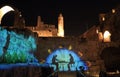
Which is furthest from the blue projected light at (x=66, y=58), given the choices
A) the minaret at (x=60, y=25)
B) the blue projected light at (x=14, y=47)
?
the minaret at (x=60, y=25)

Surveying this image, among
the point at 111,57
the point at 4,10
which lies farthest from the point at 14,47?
the point at 111,57

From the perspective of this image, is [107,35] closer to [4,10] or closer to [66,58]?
[66,58]

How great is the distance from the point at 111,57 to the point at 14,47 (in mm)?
20080

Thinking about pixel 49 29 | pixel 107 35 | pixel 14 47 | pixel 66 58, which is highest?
pixel 49 29

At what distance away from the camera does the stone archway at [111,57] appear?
1705 inches

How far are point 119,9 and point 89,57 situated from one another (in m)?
15.8

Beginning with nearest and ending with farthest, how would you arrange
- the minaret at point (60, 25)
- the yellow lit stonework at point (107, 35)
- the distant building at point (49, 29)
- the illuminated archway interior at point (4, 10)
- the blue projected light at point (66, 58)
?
the illuminated archway interior at point (4, 10)
the blue projected light at point (66, 58)
the yellow lit stonework at point (107, 35)
the distant building at point (49, 29)
the minaret at point (60, 25)

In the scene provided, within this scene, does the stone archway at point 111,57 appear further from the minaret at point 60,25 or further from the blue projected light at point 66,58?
the minaret at point 60,25

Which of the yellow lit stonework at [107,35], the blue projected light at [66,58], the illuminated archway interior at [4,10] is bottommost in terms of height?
the blue projected light at [66,58]

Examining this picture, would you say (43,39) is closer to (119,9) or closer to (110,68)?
(110,68)

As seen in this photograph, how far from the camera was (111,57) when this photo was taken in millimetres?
44844

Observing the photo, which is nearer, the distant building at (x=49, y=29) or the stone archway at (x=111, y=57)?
the stone archway at (x=111, y=57)

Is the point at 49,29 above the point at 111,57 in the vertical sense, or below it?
above

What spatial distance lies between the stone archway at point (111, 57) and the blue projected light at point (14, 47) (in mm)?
14400
